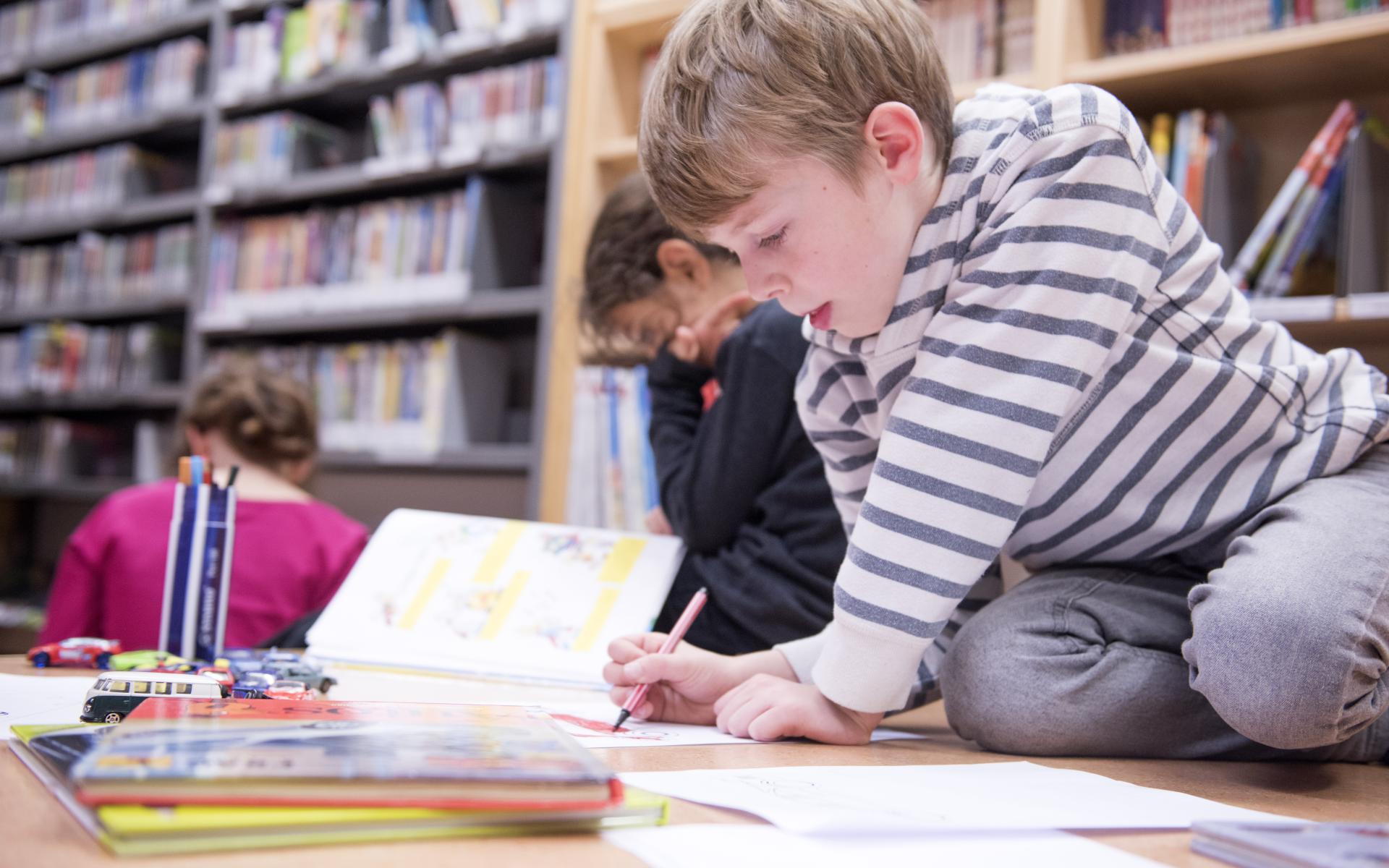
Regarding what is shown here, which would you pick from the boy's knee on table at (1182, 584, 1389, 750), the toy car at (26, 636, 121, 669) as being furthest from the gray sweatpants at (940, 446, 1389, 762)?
the toy car at (26, 636, 121, 669)

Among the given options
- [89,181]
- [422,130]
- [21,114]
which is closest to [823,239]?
[422,130]

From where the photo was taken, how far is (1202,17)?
1.80m

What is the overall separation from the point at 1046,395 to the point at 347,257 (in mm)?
2382

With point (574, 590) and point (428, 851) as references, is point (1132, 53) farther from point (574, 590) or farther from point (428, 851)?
point (428, 851)

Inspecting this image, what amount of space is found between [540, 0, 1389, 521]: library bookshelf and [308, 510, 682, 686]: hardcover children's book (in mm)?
926

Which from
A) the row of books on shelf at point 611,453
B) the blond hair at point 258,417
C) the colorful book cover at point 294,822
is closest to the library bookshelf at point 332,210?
the row of books on shelf at point 611,453

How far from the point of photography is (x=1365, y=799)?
828 mm

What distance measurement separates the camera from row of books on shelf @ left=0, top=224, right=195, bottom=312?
10.9ft

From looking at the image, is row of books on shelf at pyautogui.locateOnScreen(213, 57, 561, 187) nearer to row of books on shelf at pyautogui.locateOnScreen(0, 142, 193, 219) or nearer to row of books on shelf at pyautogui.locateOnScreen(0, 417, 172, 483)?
row of books on shelf at pyautogui.locateOnScreen(0, 142, 193, 219)

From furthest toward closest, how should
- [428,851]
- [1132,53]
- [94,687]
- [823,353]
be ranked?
[1132,53], [823,353], [94,687], [428,851]

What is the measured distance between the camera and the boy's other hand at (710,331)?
1.51 meters

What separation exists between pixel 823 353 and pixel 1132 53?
43.9 inches

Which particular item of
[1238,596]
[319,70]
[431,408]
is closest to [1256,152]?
[1238,596]

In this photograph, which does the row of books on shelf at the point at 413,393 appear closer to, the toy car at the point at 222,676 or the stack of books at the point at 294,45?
the stack of books at the point at 294,45
